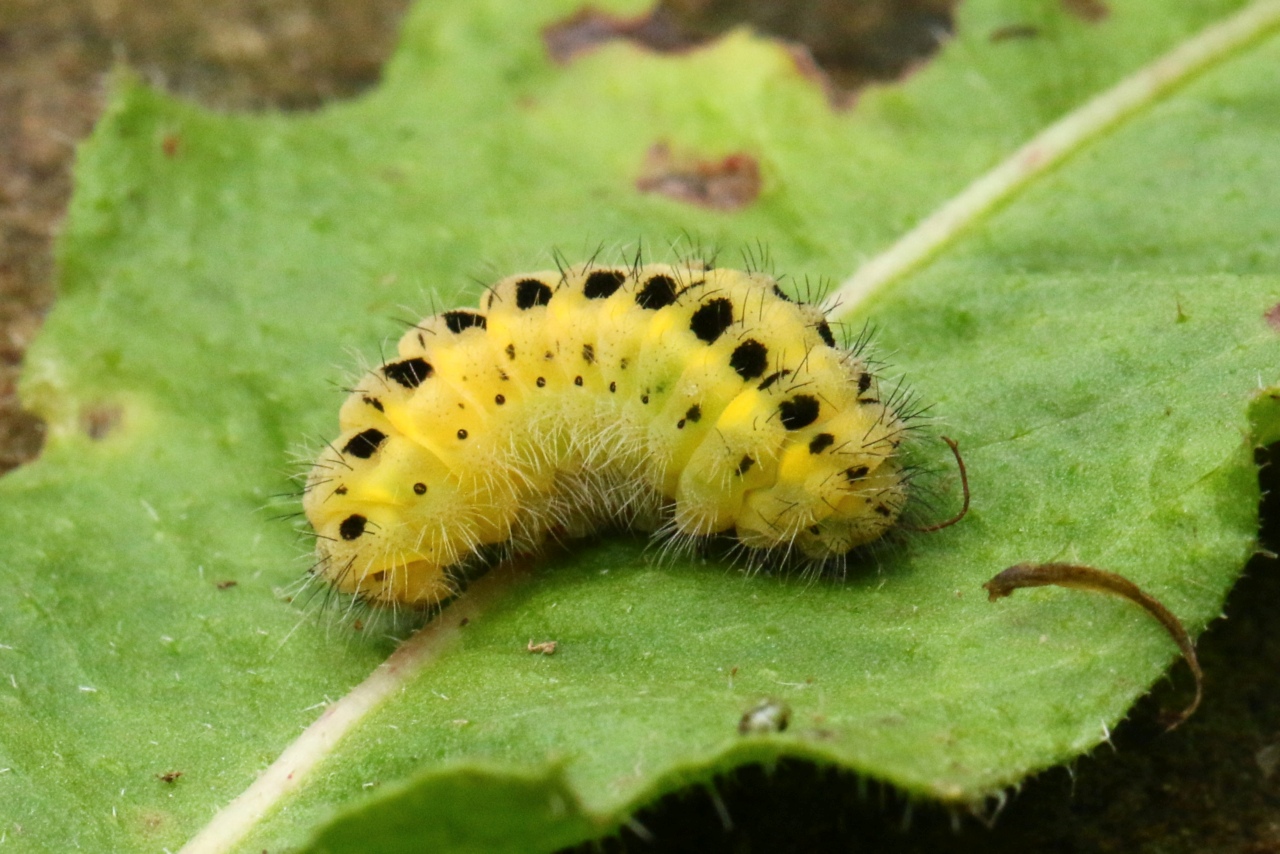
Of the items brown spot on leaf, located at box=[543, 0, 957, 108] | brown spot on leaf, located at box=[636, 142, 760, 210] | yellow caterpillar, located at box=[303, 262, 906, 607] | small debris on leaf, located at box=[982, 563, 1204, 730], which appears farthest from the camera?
brown spot on leaf, located at box=[543, 0, 957, 108]

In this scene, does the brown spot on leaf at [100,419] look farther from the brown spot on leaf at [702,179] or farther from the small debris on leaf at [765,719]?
the small debris on leaf at [765,719]

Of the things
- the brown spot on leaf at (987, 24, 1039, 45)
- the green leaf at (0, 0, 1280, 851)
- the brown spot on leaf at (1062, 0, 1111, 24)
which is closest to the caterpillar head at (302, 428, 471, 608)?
the green leaf at (0, 0, 1280, 851)

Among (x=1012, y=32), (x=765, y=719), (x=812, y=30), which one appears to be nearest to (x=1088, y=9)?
(x=1012, y=32)

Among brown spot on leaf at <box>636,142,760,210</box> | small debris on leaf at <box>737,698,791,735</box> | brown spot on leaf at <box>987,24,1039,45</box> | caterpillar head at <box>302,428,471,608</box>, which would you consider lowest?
small debris on leaf at <box>737,698,791,735</box>

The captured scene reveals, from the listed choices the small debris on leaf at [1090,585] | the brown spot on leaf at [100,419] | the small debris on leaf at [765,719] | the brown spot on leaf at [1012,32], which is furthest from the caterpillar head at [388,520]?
the brown spot on leaf at [1012,32]

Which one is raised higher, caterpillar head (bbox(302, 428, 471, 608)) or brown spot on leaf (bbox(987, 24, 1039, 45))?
brown spot on leaf (bbox(987, 24, 1039, 45))

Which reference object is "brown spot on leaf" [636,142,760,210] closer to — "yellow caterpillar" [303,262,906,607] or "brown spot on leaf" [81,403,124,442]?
"yellow caterpillar" [303,262,906,607]
